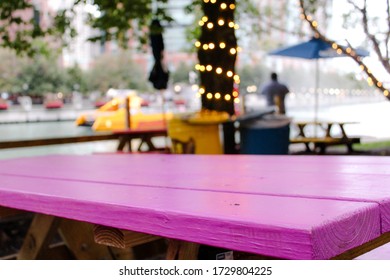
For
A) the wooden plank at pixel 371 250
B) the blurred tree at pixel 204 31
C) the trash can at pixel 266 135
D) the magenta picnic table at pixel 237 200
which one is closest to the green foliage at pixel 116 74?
the blurred tree at pixel 204 31

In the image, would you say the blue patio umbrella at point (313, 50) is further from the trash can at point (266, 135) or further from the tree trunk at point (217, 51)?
the trash can at point (266, 135)

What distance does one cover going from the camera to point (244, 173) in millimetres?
2299

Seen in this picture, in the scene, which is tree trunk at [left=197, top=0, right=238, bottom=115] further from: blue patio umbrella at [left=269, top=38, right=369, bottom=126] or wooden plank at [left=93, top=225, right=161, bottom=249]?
wooden plank at [left=93, top=225, right=161, bottom=249]

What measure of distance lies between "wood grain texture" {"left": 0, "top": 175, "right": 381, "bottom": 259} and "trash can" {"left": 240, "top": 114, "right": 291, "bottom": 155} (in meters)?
4.89

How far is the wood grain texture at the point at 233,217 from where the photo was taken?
124 centimetres

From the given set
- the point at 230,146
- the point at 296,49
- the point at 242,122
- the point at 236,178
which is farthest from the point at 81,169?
the point at 296,49

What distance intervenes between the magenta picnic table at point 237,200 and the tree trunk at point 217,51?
490 centimetres

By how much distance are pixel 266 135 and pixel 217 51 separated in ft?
4.66

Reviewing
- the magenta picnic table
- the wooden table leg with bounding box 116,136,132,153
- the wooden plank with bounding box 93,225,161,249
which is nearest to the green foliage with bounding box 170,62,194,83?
the wooden table leg with bounding box 116,136,132,153

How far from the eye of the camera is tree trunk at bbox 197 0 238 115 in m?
7.60

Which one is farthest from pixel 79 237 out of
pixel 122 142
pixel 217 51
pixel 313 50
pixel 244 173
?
pixel 313 50

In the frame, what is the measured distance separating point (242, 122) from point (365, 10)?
6.81ft

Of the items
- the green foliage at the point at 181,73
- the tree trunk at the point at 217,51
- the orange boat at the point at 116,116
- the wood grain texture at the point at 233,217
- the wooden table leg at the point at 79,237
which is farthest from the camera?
the green foliage at the point at 181,73

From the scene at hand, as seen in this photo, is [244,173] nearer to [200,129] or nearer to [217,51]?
[200,129]
